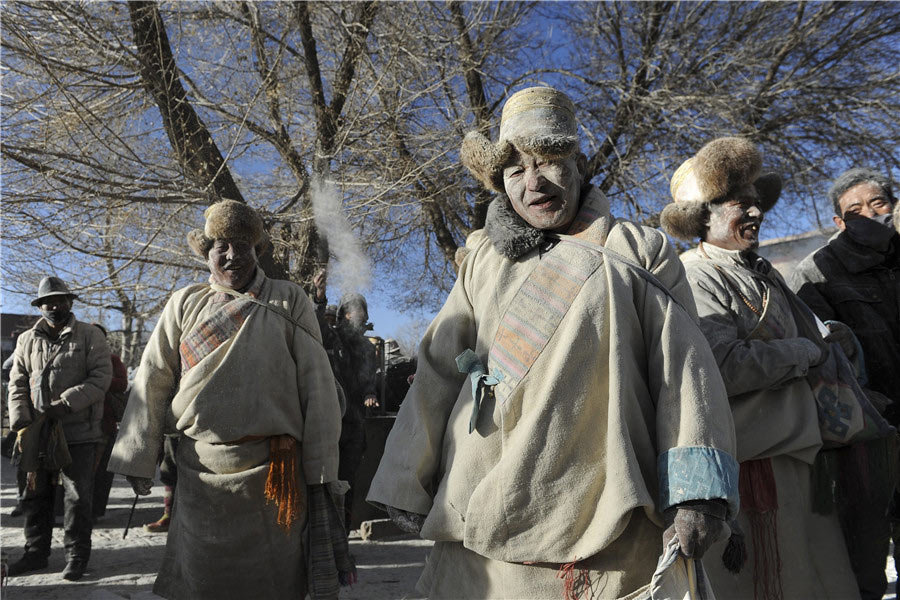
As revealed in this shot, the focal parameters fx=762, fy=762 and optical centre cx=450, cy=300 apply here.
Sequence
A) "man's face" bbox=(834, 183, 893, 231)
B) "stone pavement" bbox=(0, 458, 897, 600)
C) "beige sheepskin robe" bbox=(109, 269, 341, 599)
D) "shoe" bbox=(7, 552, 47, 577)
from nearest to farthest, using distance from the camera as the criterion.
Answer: "beige sheepskin robe" bbox=(109, 269, 341, 599) < "man's face" bbox=(834, 183, 893, 231) < "stone pavement" bbox=(0, 458, 897, 600) < "shoe" bbox=(7, 552, 47, 577)

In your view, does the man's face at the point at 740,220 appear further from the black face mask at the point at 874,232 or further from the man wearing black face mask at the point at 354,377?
the man wearing black face mask at the point at 354,377

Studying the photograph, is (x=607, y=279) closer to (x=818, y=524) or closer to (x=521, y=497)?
(x=521, y=497)

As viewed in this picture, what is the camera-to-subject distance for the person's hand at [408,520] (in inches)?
85.8

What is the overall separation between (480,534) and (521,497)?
156 millimetres

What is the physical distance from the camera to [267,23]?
8367mm

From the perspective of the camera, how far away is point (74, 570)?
5.09 m

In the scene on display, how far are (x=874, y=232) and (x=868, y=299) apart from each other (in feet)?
1.11

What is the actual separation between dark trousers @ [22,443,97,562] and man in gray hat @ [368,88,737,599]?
3.89 metres

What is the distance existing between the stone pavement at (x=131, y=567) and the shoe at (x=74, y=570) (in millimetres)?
44

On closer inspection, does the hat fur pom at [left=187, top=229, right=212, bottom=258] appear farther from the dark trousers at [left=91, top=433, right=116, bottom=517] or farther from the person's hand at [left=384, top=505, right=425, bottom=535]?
the dark trousers at [left=91, top=433, right=116, bottom=517]

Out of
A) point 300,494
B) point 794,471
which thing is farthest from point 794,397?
point 300,494

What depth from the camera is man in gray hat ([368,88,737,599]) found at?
1902 millimetres

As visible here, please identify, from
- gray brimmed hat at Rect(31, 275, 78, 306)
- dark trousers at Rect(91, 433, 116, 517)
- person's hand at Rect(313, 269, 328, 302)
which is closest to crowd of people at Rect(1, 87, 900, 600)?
gray brimmed hat at Rect(31, 275, 78, 306)

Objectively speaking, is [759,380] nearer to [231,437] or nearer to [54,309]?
[231,437]
